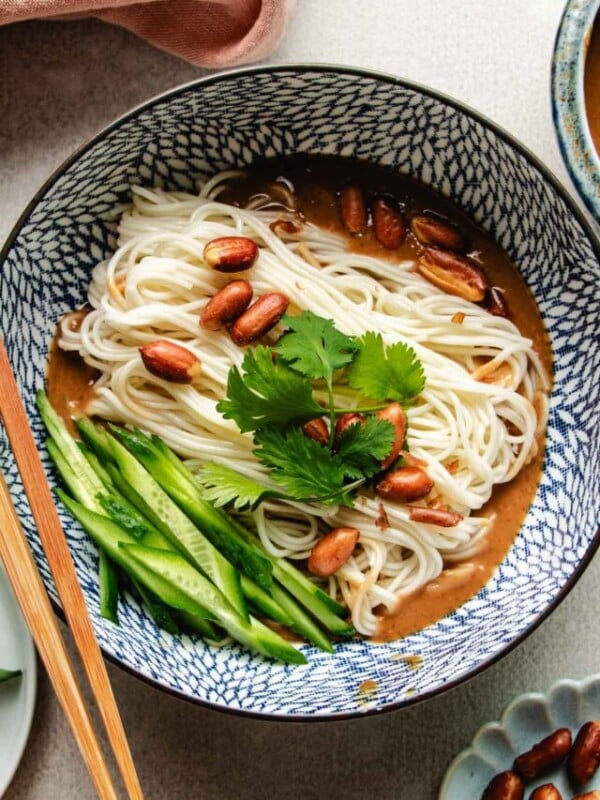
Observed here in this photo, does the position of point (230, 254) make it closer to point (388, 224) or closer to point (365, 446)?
point (388, 224)

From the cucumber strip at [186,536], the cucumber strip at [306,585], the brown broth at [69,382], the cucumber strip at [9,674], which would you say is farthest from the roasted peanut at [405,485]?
the cucumber strip at [9,674]

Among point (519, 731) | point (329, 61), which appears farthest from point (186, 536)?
point (329, 61)

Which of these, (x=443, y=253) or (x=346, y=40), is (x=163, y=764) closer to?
(x=443, y=253)

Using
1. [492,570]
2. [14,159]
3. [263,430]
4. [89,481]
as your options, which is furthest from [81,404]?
[492,570]

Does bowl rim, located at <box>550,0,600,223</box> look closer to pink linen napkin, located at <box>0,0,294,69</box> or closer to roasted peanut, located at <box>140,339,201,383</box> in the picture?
pink linen napkin, located at <box>0,0,294,69</box>

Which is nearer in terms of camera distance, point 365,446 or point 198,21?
point 365,446

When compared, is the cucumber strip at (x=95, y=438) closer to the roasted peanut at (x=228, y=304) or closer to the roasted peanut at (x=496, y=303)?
the roasted peanut at (x=228, y=304)
